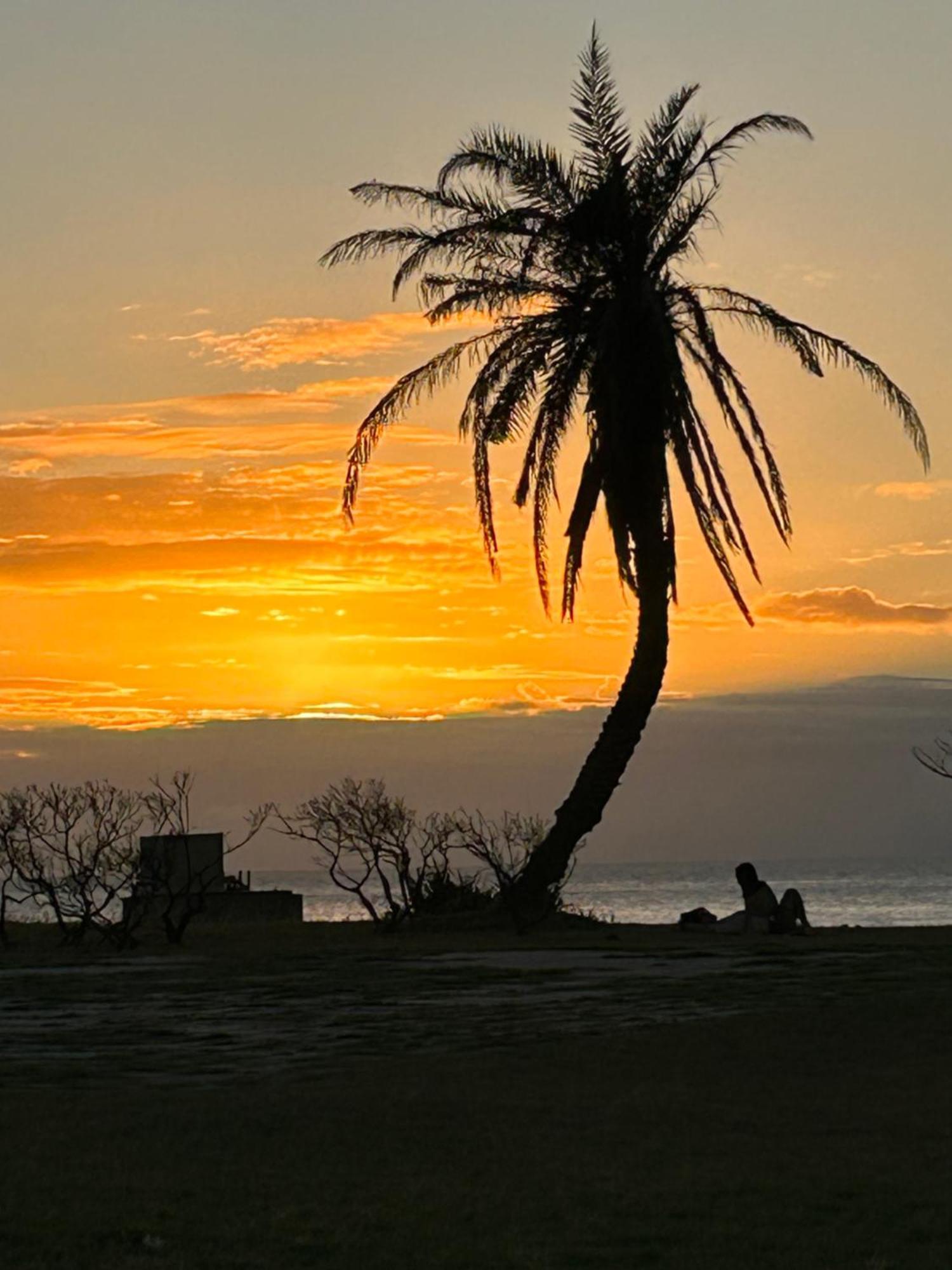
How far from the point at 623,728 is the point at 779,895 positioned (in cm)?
11052

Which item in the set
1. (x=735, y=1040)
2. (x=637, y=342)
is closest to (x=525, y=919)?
(x=637, y=342)

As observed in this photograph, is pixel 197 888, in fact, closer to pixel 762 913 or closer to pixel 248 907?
pixel 248 907

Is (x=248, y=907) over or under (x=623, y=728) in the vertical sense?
under

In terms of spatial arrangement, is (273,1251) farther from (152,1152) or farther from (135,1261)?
(152,1152)

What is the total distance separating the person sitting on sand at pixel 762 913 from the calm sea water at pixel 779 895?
12.8 metres

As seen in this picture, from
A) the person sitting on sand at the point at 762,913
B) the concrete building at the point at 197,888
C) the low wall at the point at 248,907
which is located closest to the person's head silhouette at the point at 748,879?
Answer: the person sitting on sand at the point at 762,913

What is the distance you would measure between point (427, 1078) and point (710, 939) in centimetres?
1580

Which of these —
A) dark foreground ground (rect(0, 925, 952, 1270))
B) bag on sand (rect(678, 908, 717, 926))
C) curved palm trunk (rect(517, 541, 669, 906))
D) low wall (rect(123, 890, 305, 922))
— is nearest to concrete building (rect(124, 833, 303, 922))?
low wall (rect(123, 890, 305, 922))

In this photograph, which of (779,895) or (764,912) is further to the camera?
(779,895)

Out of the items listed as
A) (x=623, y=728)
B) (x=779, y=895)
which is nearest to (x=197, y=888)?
(x=623, y=728)

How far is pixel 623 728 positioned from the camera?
1294 inches

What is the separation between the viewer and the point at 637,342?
32156 millimetres

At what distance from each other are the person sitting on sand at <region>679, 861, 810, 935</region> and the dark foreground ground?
26.3 feet

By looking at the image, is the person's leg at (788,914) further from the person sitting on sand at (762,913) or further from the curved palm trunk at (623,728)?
the curved palm trunk at (623,728)
